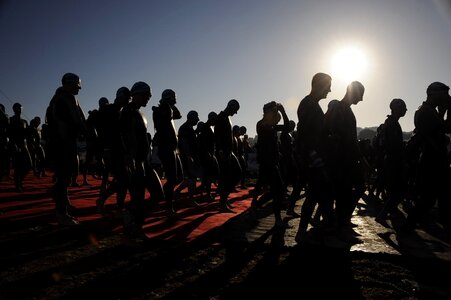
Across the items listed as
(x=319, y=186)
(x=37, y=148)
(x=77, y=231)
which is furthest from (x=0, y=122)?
(x=37, y=148)

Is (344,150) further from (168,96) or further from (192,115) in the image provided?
(192,115)

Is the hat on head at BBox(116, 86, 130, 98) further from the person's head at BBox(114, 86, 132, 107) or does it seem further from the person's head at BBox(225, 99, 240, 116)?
the person's head at BBox(225, 99, 240, 116)

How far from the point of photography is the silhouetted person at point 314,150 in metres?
4.29

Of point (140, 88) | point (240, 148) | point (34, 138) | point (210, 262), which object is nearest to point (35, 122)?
point (34, 138)

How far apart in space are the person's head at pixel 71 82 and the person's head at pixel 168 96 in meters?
1.41

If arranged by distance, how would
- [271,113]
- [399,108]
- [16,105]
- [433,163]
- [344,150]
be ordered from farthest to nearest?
[16,105] < [399,108] < [271,113] < [344,150] < [433,163]

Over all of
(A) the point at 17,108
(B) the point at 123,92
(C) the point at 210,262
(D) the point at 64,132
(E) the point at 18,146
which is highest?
(A) the point at 17,108

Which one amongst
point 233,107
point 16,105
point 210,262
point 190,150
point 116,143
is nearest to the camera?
point 210,262

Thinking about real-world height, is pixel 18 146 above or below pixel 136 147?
above

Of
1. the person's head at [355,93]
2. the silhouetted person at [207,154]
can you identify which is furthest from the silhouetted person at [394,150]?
the silhouetted person at [207,154]

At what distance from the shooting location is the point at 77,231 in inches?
187

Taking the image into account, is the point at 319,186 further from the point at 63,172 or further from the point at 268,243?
the point at 63,172

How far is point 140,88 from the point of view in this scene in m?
4.43

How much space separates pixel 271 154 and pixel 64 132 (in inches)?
124
